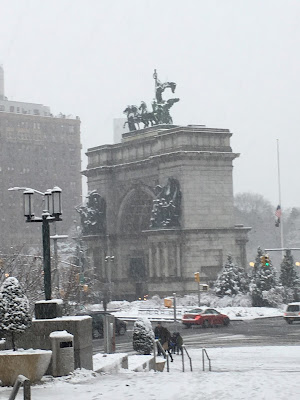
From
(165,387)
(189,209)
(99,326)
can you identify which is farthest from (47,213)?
(189,209)

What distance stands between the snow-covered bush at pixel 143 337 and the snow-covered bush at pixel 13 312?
10987 millimetres

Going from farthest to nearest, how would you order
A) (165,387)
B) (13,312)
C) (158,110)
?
1. (158,110)
2. (13,312)
3. (165,387)

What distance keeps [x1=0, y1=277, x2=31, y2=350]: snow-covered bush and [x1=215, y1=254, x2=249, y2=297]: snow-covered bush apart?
56.3 m

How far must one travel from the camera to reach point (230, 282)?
250ft

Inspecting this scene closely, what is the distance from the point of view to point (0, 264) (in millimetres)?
43406

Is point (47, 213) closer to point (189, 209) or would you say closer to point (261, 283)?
point (261, 283)

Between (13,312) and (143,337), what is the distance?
11.4 meters

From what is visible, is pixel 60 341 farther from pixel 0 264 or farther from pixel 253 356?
pixel 0 264

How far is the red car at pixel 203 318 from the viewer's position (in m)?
56.6

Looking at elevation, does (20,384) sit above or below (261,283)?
below

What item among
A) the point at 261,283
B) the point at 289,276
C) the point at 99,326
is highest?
the point at 289,276

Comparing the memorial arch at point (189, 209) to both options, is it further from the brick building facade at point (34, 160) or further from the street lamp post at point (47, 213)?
the brick building facade at point (34, 160)

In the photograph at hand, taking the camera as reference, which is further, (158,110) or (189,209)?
(158,110)

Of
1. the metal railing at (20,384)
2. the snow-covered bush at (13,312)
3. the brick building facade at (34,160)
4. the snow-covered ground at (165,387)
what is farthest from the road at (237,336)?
the brick building facade at (34,160)
